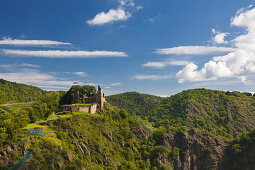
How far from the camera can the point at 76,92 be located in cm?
8650

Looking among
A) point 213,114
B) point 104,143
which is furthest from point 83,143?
point 213,114

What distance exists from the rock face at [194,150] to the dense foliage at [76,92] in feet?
162

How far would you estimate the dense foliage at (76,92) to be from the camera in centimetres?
8784

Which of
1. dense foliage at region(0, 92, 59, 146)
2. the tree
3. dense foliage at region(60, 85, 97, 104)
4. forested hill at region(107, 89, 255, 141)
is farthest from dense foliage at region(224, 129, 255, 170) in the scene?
dense foliage at region(0, 92, 59, 146)

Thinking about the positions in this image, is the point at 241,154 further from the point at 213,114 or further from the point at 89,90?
the point at 89,90

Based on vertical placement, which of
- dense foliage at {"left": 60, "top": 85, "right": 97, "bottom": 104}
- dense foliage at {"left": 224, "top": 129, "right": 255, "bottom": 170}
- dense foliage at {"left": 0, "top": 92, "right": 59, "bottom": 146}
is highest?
dense foliage at {"left": 60, "top": 85, "right": 97, "bottom": 104}

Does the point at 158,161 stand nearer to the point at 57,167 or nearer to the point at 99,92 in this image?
the point at 99,92

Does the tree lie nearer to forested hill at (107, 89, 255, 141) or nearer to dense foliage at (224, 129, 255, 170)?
forested hill at (107, 89, 255, 141)

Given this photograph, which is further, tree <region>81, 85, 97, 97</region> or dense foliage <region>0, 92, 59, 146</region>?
tree <region>81, 85, 97, 97</region>

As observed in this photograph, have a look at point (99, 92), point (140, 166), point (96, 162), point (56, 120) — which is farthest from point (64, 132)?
point (140, 166)

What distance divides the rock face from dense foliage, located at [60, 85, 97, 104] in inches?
1939

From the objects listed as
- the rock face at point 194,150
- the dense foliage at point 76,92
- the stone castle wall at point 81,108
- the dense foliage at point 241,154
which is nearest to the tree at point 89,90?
the dense foliage at point 76,92

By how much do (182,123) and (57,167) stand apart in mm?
134628

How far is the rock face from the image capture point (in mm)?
99250
